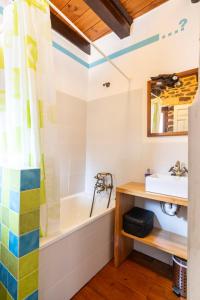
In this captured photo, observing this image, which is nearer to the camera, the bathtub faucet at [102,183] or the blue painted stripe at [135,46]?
the blue painted stripe at [135,46]

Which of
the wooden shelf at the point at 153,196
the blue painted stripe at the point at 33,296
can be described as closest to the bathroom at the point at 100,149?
the blue painted stripe at the point at 33,296

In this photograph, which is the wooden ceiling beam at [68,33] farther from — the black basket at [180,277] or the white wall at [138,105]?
the black basket at [180,277]

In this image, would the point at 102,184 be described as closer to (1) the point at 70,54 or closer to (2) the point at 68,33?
(1) the point at 70,54

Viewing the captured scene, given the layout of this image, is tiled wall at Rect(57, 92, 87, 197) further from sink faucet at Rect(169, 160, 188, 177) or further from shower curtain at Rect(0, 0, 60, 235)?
sink faucet at Rect(169, 160, 188, 177)

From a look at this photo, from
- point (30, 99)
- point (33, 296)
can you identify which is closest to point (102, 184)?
point (33, 296)

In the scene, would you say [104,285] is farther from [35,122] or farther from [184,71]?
[184,71]

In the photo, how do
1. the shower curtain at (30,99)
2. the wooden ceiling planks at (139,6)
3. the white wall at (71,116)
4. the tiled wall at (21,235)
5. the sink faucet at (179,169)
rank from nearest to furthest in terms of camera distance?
the tiled wall at (21,235)
the shower curtain at (30,99)
the sink faucet at (179,169)
the wooden ceiling planks at (139,6)
the white wall at (71,116)

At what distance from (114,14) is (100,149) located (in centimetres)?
158

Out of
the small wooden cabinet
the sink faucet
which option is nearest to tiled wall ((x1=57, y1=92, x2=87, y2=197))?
the small wooden cabinet

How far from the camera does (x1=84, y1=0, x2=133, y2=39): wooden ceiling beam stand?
65.2 inches

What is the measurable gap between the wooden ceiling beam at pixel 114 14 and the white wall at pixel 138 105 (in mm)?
101

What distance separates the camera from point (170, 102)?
171cm

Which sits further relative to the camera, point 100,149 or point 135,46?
point 100,149

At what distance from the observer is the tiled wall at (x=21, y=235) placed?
3.03ft
